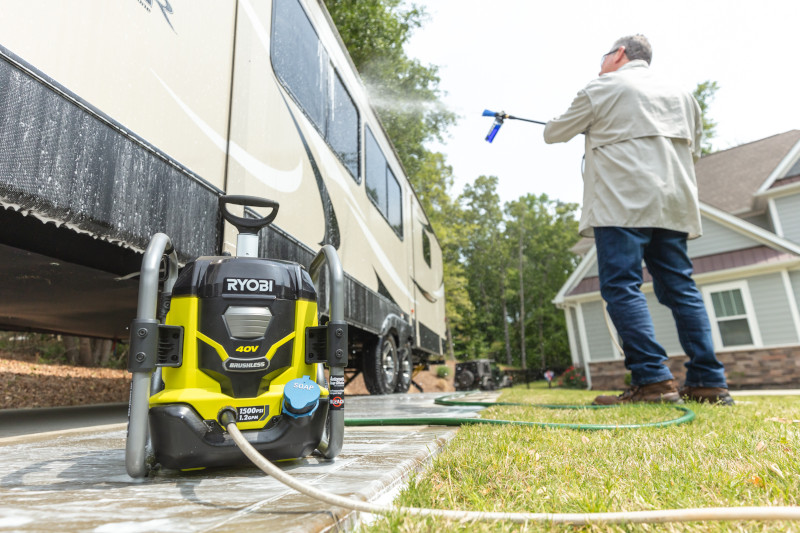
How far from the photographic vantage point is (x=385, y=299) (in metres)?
5.73

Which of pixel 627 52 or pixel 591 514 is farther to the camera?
pixel 627 52

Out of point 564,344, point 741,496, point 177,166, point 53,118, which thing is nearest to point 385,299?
point 177,166

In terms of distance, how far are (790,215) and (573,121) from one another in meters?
13.4

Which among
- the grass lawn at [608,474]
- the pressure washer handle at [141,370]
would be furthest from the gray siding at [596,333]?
the pressure washer handle at [141,370]

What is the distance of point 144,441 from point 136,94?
59.4 inches

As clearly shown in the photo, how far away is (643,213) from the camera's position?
3.16 m

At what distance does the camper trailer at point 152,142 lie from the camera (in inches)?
65.9

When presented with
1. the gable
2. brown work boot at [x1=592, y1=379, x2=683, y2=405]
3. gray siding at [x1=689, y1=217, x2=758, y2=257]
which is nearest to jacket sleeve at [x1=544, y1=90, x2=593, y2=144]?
brown work boot at [x1=592, y1=379, x2=683, y2=405]

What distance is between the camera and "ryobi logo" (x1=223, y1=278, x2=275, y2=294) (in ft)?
4.23

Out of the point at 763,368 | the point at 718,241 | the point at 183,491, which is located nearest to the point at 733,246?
the point at 718,241

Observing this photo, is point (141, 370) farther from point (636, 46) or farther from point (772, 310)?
point (772, 310)

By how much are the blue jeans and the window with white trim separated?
10.6m

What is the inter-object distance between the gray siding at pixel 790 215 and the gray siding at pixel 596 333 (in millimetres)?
5061

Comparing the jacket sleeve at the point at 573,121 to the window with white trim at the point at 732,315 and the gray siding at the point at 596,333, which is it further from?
the gray siding at the point at 596,333
